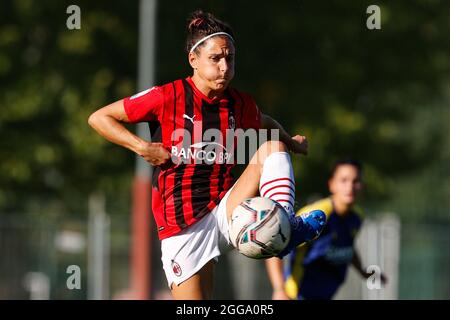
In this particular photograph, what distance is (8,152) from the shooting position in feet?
81.7

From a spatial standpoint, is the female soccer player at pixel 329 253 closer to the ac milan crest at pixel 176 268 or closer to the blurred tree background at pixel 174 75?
the ac milan crest at pixel 176 268

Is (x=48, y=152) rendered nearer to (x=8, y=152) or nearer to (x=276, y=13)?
(x=8, y=152)

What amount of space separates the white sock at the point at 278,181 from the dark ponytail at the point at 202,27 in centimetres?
99

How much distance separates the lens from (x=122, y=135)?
313 inches

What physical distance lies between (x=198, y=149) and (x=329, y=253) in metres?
2.99

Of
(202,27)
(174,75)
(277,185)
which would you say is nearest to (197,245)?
(277,185)

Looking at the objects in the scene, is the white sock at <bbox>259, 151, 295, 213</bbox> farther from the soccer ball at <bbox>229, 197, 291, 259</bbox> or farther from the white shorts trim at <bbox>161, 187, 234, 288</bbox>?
the white shorts trim at <bbox>161, 187, 234, 288</bbox>

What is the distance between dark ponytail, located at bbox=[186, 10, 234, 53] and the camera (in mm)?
8000

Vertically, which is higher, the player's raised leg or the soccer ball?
the player's raised leg

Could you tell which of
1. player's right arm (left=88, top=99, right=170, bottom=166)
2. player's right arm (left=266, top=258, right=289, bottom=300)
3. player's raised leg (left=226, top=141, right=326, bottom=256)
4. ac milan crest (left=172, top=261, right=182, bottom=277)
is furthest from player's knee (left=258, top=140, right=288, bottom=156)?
player's right arm (left=266, top=258, right=289, bottom=300)

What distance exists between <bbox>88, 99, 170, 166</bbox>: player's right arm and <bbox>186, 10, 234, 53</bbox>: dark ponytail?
0.69 m
